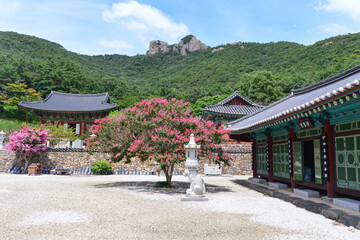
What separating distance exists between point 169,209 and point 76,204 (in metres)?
Answer: 3.09

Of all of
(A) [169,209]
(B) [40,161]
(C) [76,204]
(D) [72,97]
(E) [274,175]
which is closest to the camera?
(A) [169,209]

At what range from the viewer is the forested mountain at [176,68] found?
4691 cm

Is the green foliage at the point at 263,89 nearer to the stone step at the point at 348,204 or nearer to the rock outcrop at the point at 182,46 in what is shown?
the stone step at the point at 348,204

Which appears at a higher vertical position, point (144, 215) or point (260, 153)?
point (260, 153)

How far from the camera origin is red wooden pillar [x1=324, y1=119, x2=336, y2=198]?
809cm

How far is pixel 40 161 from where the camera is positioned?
2181 centimetres

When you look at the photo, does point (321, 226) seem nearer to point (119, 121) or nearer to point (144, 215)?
point (144, 215)

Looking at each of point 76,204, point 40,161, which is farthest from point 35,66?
point 76,204

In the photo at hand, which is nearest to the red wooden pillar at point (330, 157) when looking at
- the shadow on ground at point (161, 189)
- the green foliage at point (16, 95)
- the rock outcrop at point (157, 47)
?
the shadow on ground at point (161, 189)

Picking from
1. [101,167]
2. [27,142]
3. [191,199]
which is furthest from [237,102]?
[191,199]

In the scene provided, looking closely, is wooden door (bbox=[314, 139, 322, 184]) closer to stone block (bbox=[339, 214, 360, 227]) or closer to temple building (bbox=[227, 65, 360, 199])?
temple building (bbox=[227, 65, 360, 199])

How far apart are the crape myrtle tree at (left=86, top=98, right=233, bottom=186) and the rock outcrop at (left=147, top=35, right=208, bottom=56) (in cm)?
9476

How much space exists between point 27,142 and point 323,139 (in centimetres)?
2037

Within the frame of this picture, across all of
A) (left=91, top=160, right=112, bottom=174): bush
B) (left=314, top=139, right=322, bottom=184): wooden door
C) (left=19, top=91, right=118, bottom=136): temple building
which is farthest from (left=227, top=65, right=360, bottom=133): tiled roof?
(left=19, top=91, right=118, bottom=136): temple building
